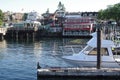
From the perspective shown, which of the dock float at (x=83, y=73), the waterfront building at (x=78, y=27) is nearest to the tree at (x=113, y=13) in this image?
the waterfront building at (x=78, y=27)

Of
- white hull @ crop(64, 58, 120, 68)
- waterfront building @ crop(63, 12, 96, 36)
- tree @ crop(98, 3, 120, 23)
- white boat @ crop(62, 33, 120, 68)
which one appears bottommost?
waterfront building @ crop(63, 12, 96, 36)

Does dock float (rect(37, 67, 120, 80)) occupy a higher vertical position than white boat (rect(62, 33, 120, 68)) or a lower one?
lower

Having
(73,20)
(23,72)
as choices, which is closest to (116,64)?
(23,72)

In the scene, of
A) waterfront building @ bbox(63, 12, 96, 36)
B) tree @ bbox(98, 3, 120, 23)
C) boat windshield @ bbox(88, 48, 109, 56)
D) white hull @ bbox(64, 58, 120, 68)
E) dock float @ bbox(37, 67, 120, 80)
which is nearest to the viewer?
dock float @ bbox(37, 67, 120, 80)

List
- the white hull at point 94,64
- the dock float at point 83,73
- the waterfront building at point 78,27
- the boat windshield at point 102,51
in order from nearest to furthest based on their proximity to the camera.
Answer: the dock float at point 83,73
the white hull at point 94,64
the boat windshield at point 102,51
the waterfront building at point 78,27

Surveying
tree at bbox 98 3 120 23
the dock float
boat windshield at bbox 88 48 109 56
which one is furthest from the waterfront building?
the dock float

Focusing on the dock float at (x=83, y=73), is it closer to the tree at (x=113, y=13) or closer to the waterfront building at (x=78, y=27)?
the waterfront building at (x=78, y=27)

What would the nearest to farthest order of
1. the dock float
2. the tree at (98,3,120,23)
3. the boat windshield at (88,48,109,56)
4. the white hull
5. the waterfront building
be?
the dock float
the white hull
the boat windshield at (88,48,109,56)
the waterfront building
the tree at (98,3,120,23)

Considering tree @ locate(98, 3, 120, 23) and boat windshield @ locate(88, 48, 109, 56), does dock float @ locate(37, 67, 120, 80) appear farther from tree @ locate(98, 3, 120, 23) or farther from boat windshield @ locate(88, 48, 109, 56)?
tree @ locate(98, 3, 120, 23)

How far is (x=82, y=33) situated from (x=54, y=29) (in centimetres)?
1253

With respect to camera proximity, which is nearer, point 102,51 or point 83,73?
point 83,73

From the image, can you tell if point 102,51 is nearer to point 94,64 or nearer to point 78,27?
point 94,64

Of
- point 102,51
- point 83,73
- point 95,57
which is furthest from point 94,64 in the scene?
point 83,73

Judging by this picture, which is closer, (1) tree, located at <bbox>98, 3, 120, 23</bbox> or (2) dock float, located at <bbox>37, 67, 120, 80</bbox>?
(2) dock float, located at <bbox>37, 67, 120, 80</bbox>
